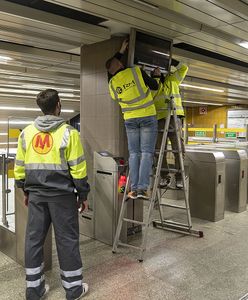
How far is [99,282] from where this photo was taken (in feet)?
9.41

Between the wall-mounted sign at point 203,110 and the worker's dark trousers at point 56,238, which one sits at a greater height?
the wall-mounted sign at point 203,110

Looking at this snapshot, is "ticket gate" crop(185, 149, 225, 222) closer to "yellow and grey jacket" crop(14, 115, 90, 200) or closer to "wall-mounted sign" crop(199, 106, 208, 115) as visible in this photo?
"yellow and grey jacket" crop(14, 115, 90, 200)

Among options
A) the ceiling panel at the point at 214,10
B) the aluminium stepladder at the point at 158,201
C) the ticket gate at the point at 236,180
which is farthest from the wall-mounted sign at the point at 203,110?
the ceiling panel at the point at 214,10

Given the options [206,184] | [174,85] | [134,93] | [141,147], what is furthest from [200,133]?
[134,93]

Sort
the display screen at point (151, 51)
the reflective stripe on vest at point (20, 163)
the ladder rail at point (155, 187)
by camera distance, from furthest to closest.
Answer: the display screen at point (151, 51) < the ladder rail at point (155, 187) < the reflective stripe on vest at point (20, 163)

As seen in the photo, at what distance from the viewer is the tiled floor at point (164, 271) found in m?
2.68

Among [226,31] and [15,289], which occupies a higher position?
[226,31]

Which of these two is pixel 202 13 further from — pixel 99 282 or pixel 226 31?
pixel 99 282

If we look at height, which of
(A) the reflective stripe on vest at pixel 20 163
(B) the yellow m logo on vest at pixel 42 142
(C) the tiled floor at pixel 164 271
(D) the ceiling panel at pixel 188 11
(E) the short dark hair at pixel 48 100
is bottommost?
(C) the tiled floor at pixel 164 271

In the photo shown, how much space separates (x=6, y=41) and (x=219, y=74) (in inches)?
156

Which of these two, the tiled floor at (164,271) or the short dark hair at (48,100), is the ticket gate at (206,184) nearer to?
the tiled floor at (164,271)

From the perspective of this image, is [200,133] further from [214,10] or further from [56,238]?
[56,238]

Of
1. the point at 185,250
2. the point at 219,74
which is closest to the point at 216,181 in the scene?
the point at 185,250

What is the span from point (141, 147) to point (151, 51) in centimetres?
114
